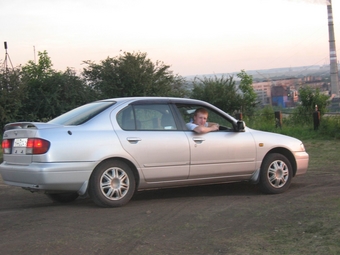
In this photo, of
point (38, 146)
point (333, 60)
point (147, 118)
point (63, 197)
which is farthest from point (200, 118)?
point (333, 60)

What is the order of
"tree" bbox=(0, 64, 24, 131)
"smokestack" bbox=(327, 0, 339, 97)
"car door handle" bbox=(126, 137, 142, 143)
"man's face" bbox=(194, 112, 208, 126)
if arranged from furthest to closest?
"smokestack" bbox=(327, 0, 339, 97), "tree" bbox=(0, 64, 24, 131), "man's face" bbox=(194, 112, 208, 126), "car door handle" bbox=(126, 137, 142, 143)

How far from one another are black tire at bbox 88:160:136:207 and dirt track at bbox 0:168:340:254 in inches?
5.6

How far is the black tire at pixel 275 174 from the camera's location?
838cm

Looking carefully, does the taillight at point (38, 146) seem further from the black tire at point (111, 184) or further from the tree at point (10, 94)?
the tree at point (10, 94)

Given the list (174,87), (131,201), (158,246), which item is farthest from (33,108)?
(158,246)

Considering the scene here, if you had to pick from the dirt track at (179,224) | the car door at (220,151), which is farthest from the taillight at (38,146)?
the car door at (220,151)

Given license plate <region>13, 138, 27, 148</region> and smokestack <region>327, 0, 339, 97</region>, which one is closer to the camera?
license plate <region>13, 138, 27, 148</region>

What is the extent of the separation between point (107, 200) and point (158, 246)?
2.00 metres

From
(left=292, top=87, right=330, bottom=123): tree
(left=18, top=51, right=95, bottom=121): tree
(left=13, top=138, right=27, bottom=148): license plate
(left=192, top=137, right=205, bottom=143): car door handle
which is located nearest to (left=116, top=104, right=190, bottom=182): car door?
(left=192, top=137, right=205, bottom=143): car door handle

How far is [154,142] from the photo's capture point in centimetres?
754

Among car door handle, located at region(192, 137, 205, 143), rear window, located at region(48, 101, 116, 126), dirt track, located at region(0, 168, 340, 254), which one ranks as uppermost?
rear window, located at region(48, 101, 116, 126)

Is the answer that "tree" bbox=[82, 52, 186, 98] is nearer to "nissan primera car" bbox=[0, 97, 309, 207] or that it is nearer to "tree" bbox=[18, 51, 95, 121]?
"tree" bbox=[18, 51, 95, 121]

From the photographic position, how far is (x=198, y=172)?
26.0 feet

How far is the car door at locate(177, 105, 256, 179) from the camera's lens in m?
7.91
